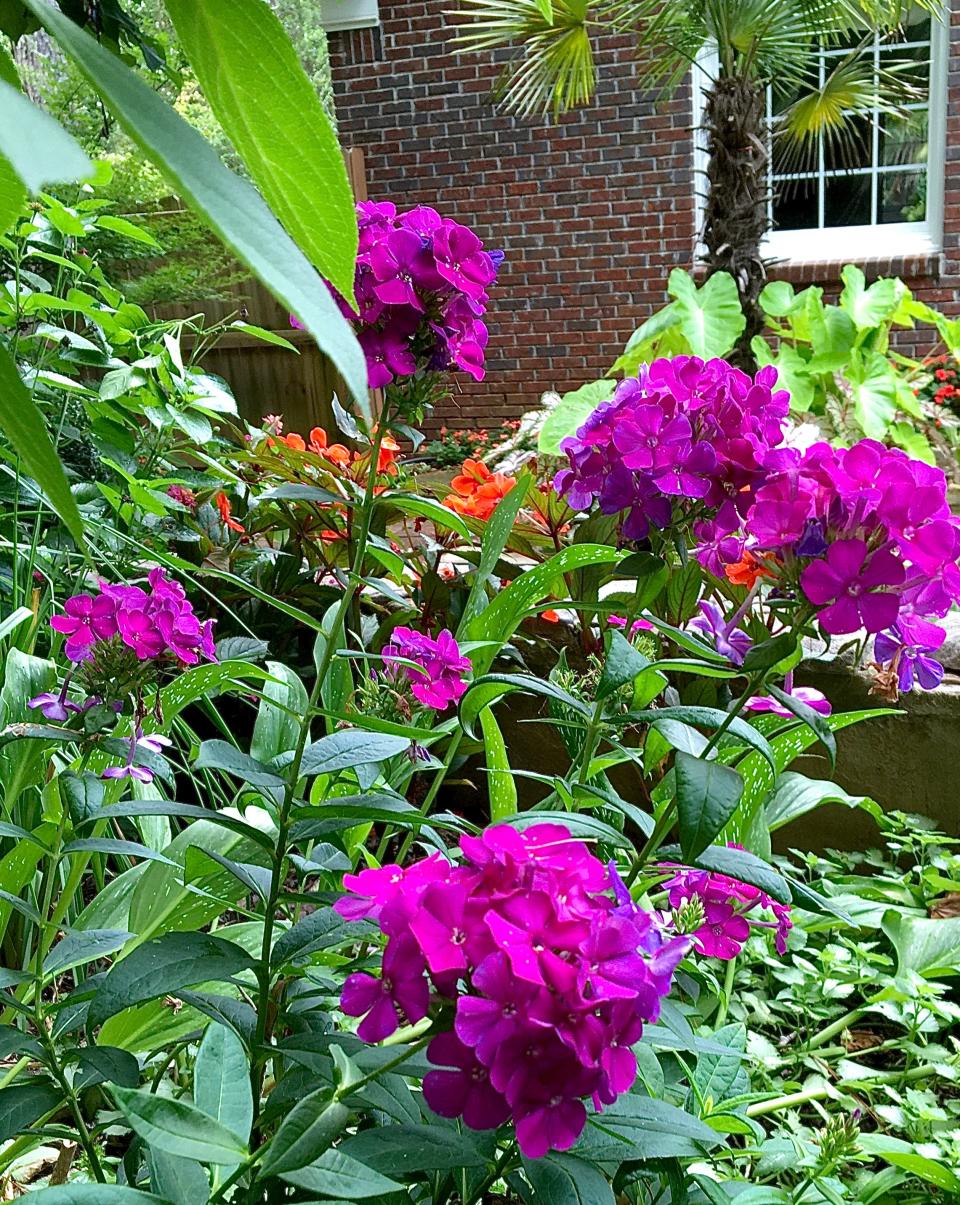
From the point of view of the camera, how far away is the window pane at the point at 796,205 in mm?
6699

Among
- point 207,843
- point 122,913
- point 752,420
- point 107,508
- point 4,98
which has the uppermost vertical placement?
point 4,98

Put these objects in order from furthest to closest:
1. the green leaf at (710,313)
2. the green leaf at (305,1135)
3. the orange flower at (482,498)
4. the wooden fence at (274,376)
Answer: the wooden fence at (274,376) → the green leaf at (710,313) → the orange flower at (482,498) → the green leaf at (305,1135)

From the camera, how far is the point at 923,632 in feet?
2.32

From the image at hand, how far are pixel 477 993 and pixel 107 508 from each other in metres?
1.35

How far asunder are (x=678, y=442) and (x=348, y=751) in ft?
1.04

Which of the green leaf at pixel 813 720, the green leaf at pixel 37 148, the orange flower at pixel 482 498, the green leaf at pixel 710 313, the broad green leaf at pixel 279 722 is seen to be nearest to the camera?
the green leaf at pixel 37 148

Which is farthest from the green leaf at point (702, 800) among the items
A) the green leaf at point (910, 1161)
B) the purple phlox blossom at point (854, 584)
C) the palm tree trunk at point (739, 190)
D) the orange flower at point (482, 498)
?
the palm tree trunk at point (739, 190)

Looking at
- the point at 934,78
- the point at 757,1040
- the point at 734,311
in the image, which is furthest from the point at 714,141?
the point at 757,1040

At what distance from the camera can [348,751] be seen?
71 cm

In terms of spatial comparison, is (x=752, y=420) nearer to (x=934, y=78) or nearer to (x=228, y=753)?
(x=228, y=753)

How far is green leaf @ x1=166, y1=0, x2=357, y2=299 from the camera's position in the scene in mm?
172

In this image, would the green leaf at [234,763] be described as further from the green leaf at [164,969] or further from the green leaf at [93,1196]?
the green leaf at [93,1196]

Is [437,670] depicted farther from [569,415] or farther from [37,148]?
[569,415]

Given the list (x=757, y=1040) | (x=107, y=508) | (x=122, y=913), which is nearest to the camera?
(x=122, y=913)
